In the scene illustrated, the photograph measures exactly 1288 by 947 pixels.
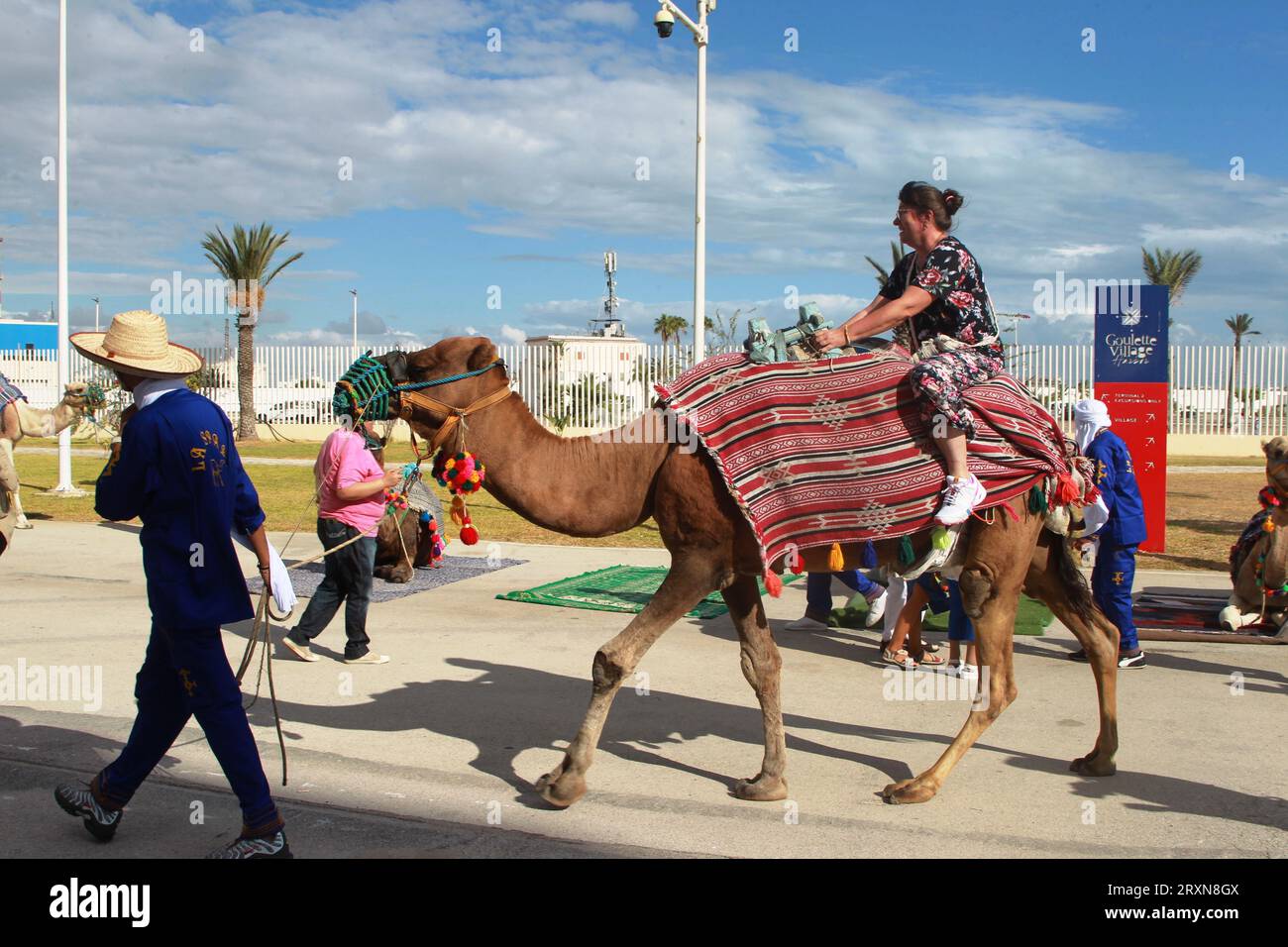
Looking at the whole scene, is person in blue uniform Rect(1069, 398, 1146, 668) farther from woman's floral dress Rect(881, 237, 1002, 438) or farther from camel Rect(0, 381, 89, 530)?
camel Rect(0, 381, 89, 530)

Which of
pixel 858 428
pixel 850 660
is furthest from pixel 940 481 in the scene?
pixel 850 660

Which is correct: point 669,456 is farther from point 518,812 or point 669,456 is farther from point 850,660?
point 850,660

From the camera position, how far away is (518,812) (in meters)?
5.06

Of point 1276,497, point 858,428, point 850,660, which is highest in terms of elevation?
point 858,428

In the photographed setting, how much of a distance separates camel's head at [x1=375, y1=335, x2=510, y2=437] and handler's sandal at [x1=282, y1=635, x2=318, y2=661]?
11.3 ft

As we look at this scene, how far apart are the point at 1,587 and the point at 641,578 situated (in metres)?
6.15

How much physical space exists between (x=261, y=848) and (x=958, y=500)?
3.31m

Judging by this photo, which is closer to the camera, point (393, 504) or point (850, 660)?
point (393, 504)

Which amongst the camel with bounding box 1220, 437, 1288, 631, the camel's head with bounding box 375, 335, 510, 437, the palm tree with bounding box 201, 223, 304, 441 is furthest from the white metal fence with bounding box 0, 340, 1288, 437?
the camel's head with bounding box 375, 335, 510, 437

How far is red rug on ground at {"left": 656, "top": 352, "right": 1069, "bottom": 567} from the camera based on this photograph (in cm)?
510

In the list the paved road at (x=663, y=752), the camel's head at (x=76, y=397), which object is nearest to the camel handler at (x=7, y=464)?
the camel's head at (x=76, y=397)

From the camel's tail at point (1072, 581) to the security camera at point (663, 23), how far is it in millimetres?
10365

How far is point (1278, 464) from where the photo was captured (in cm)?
874

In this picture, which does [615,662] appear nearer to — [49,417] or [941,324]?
[941,324]
